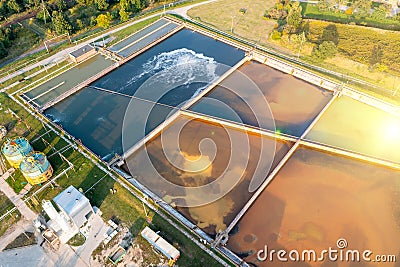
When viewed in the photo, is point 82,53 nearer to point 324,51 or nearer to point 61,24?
point 61,24

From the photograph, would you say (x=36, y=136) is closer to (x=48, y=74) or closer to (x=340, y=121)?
(x=48, y=74)

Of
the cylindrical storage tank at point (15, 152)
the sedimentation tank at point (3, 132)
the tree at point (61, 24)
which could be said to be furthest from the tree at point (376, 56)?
the sedimentation tank at point (3, 132)

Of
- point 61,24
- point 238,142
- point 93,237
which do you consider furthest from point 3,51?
point 238,142

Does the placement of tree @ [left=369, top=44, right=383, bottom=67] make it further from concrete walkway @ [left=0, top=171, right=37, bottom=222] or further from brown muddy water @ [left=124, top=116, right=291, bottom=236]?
concrete walkway @ [left=0, top=171, right=37, bottom=222]

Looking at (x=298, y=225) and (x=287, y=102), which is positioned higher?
(x=287, y=102)

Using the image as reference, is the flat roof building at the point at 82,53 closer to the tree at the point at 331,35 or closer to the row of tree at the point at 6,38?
the row of tree at the point at 6,38

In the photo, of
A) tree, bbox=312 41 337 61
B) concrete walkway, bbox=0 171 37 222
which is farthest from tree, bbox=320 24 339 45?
concrete walkway, bbox=0 171 37 222

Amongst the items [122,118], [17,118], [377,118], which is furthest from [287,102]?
[17,118]
